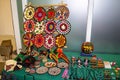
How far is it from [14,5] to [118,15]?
163 centimetres

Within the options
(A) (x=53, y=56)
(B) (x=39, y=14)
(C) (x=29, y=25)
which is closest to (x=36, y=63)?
(A) (x=53, y=56)

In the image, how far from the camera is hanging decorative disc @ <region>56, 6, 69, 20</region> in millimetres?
2181

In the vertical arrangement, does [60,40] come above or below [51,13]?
below

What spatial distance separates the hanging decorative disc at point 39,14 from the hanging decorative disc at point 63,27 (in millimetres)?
272

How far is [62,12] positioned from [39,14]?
36 cm

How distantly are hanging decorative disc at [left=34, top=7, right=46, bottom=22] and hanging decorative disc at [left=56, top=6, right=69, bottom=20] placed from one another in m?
0.22

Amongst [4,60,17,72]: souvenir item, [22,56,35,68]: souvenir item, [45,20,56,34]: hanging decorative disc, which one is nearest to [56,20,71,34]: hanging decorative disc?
[45,20,56,34]: hanging decorative disc

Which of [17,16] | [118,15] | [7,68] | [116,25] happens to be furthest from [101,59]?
[17,16]

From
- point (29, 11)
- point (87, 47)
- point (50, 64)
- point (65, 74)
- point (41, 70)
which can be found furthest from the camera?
point (29, 11)

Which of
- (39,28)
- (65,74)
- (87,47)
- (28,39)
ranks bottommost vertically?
(65,74)

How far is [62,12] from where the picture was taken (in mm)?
2193

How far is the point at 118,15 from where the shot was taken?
215 cm

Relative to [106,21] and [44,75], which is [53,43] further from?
[106,21]

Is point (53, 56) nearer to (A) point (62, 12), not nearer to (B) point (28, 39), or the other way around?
(B) point (28, 39)
